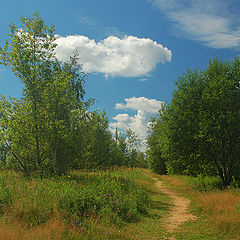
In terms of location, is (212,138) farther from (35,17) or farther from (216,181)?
(35,17)

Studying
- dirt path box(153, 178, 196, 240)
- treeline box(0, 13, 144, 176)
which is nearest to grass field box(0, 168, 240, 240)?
dirt path box(153, 178, 196, 240)

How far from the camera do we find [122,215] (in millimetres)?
8750

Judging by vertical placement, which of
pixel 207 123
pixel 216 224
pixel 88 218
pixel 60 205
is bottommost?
pixel 216 224

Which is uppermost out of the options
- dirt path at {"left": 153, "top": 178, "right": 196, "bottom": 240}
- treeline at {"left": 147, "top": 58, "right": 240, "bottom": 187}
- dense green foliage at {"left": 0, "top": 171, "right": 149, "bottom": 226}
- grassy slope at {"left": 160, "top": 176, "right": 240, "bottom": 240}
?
treeline at {"left": 147, "top": 58, "right": 240, "bottom": 187}

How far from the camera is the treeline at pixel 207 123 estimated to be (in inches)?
623

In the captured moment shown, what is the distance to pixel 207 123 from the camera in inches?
619

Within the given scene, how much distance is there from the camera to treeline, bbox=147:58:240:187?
15.8m

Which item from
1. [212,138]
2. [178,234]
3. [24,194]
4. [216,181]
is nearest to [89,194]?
[24,194]

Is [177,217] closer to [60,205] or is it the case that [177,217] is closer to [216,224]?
[216,224]

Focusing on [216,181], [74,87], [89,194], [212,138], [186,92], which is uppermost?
[74,87]

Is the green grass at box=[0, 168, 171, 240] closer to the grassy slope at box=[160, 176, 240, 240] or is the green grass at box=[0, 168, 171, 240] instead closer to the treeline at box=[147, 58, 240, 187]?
the grassy slope at box=[160, 176, 240, 240]

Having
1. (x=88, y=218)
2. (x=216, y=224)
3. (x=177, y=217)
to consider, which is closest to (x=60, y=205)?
(x=88, y=218)

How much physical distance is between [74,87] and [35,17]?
29.2ft

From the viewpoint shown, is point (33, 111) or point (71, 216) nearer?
point (71, 216)
